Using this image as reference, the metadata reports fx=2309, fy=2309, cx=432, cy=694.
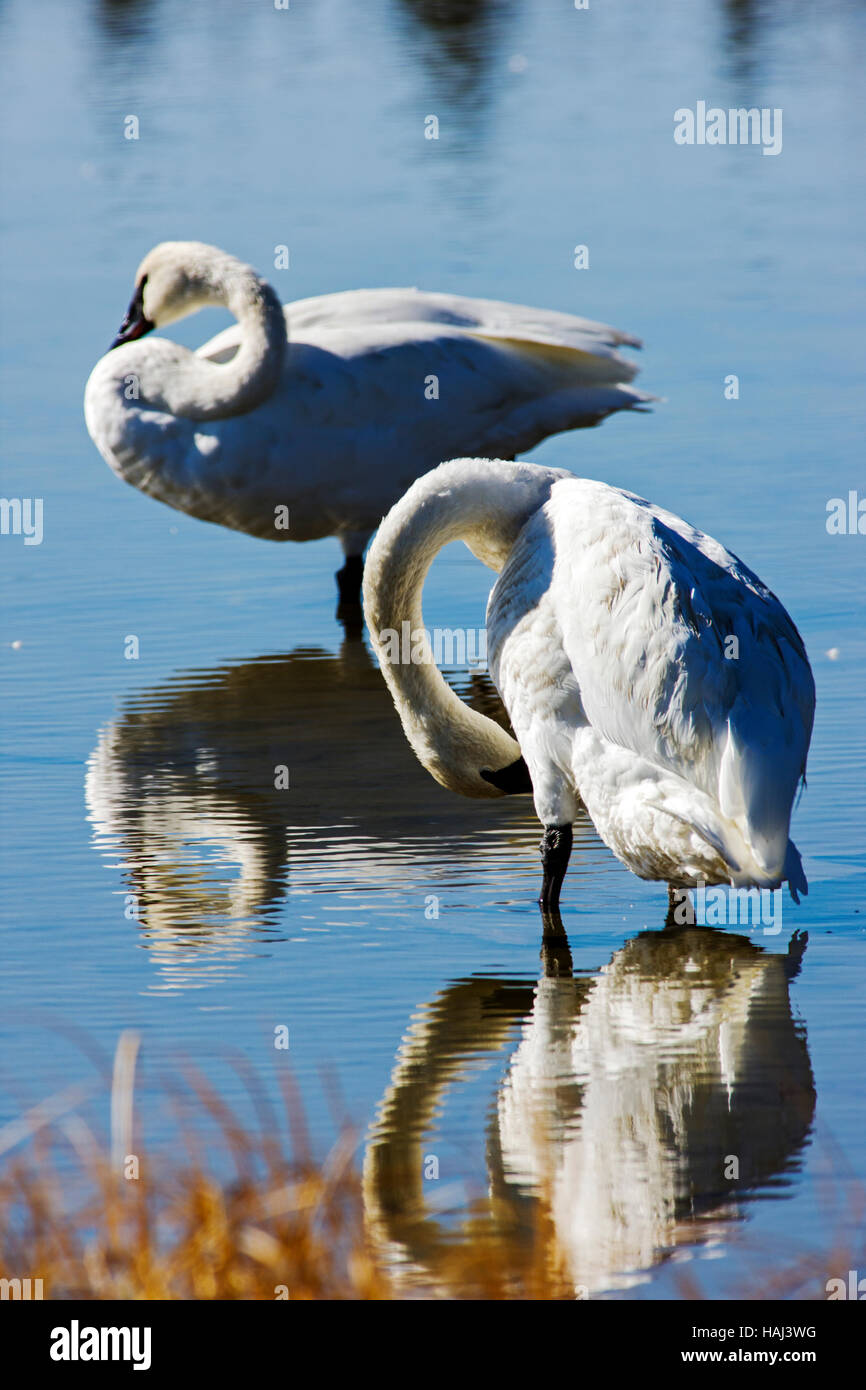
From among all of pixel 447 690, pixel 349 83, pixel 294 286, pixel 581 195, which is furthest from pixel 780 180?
pixel 447 690

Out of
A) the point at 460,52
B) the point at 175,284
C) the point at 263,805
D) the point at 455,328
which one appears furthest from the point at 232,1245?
the point at 460,52

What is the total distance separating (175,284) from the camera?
37.3ft

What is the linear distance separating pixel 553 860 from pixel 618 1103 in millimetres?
1292

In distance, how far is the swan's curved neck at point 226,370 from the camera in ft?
34.1

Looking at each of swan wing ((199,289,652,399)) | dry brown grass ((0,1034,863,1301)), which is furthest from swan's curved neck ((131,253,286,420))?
dry brown grass ((0,1034,863,1301))

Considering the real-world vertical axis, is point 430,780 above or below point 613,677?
below

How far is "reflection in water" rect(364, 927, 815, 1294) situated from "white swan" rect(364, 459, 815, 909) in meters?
0.34

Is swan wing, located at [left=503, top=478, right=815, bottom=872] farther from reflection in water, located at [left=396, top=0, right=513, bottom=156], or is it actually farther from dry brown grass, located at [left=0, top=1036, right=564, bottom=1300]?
reflection in water, located at [left=396, top=0, right=513, bottom=156]

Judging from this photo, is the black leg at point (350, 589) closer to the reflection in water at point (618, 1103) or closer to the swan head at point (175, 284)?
the swan head at point (175, 284)

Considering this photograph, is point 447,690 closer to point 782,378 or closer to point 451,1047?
point 451,1047

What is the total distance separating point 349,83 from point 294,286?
39.4 ft

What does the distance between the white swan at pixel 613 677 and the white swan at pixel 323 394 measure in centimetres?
379

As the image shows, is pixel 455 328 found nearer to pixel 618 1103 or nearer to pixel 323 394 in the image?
pixel 323 394

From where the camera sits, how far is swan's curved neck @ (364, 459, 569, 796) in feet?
21.8
